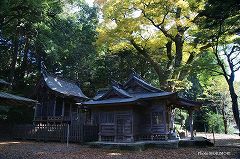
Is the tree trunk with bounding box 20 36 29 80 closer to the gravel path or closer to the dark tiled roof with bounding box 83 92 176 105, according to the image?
the dark tiled roof with bounding box 83 92 176 105

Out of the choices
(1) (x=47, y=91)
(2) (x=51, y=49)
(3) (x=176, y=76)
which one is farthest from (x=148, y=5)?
(1) (x=47, y=91)

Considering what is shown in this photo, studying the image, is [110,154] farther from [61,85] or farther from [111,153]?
[61,85]

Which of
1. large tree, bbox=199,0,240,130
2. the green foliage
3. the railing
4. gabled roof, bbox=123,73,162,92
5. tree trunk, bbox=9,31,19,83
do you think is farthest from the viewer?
the green foliage

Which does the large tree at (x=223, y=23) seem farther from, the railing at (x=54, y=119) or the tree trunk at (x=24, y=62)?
the tree trunk at (x=24, y=62)

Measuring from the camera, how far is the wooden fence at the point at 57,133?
21.5 metres

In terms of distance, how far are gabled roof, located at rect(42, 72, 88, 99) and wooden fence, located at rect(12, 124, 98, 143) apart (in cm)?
531

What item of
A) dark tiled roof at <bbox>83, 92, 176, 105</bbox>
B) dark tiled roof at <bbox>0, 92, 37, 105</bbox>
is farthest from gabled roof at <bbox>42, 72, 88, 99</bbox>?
dark tiled roof at <bbox>0, 92, 37, 105</bbox>

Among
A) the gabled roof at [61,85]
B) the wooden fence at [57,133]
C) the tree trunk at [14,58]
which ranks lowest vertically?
the wooden fence at [57,133]

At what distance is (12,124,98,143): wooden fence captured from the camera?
2145cm

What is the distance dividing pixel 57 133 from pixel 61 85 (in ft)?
33.6

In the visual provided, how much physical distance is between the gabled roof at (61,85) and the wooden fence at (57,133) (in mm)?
5313

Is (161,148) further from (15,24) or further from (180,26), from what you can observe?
(15,24)

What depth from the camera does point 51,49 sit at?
95.1ft

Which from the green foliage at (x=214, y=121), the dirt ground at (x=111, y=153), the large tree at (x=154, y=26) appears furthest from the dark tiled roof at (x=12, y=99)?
the green foliage at (x=214, y=121)
